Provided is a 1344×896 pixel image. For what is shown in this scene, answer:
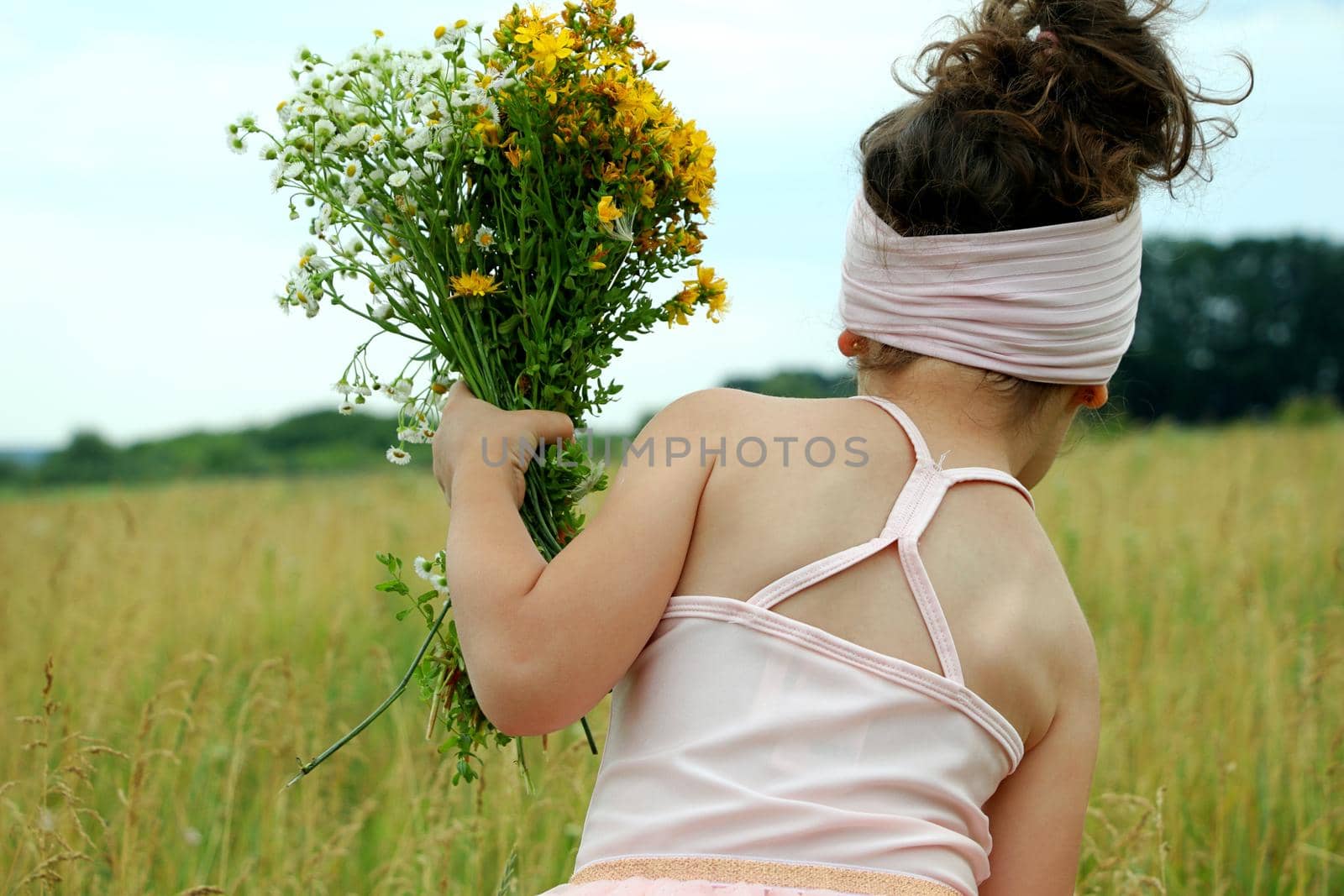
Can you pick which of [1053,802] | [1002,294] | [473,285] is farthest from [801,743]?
[473,285]

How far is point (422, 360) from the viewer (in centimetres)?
179

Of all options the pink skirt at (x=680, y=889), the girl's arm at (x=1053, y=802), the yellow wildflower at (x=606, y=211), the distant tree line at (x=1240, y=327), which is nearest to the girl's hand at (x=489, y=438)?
the yellow wildflower at (x=606, y=211)

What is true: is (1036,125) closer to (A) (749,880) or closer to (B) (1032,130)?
(B) (1032,130)

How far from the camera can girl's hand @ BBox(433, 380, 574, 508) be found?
62.4 inches

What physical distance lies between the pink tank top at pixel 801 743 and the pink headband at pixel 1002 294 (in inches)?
9.4

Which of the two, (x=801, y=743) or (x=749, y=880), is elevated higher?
(x=801, y=743)

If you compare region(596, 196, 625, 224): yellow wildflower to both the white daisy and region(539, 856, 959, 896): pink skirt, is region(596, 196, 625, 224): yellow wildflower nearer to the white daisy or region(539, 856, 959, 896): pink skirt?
the white daisy

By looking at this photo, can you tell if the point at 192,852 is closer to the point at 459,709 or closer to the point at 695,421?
the point at 459,709

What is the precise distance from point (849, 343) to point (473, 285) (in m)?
0.59

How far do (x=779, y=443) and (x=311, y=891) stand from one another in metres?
1.85

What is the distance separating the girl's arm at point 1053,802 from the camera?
161 centimetres

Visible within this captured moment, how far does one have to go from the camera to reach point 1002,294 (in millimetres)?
1587

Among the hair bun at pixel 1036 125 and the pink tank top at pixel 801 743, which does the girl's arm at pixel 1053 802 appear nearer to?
the pink tank top at pixel 801 743

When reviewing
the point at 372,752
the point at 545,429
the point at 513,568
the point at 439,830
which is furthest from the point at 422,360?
the point at 372,752
